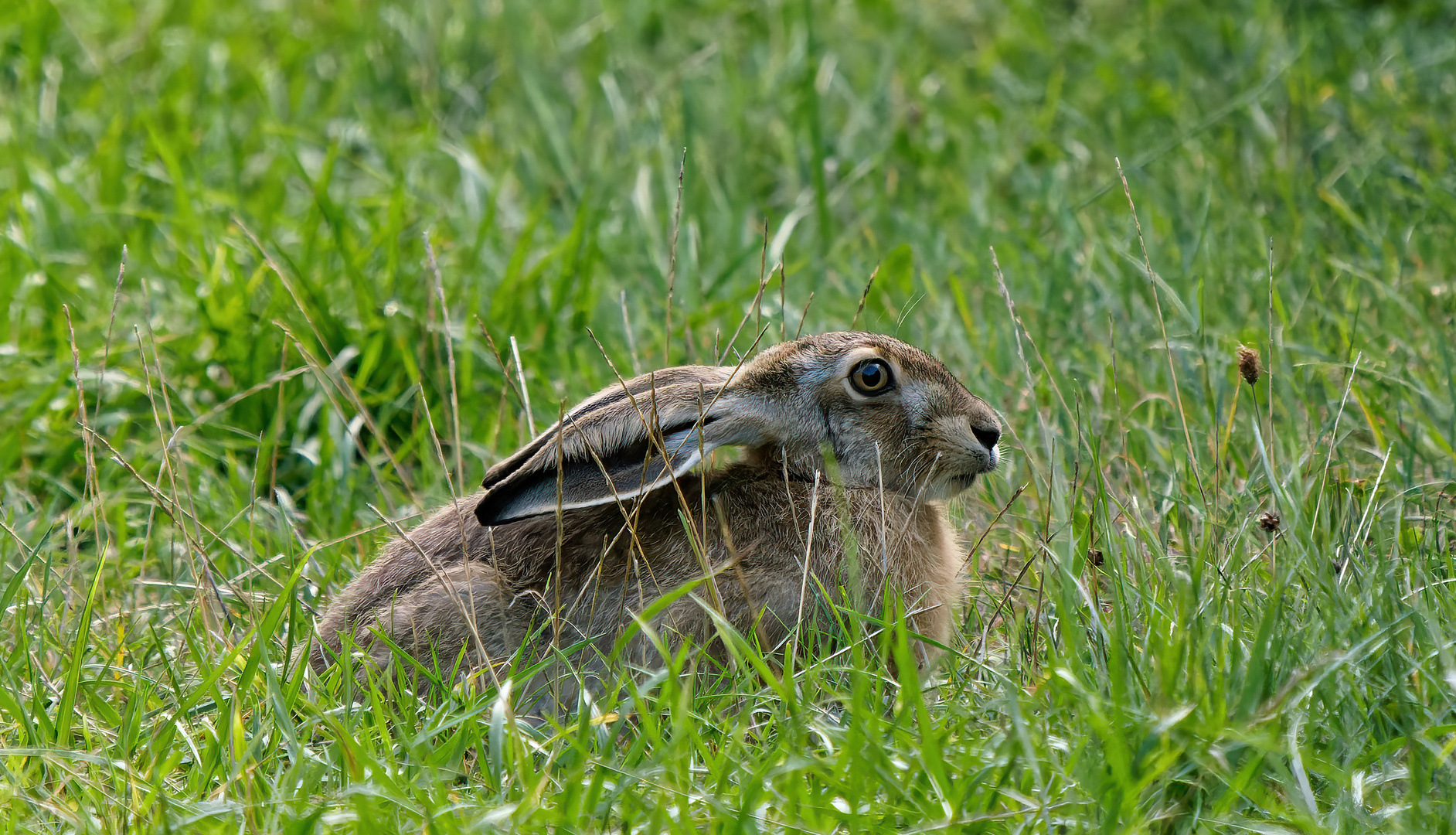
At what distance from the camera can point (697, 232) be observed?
20.2 feet

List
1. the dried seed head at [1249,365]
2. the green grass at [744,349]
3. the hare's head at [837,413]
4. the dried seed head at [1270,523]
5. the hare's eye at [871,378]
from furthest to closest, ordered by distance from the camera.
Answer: the hare's eye at [871,378] → the hare's head at [837,413] → the dried seed head at [1249,365] → the dried seed head at [1270,523] → the green grass at [744,349]

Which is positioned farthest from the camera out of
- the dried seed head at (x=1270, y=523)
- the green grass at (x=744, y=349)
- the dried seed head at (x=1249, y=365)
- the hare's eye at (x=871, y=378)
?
the hare's eye at (x=871, y=378)

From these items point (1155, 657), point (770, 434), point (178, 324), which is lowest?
point (1155, 657)

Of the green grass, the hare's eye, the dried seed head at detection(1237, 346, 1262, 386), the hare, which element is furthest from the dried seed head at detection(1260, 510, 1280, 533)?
the hare's eye

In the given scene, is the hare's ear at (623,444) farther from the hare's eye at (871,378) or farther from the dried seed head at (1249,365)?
the dried seed head at (1249,365)

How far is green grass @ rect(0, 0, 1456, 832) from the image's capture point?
280cm

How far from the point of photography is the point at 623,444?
3.81 m

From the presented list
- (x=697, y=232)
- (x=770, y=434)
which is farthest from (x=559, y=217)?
(x=770, y=434)

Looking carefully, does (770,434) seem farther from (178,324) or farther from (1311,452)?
(178,324)

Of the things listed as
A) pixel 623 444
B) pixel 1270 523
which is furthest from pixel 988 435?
pixel 623 444

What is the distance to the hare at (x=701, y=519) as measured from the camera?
12.0ft

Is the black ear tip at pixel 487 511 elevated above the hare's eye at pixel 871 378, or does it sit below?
above

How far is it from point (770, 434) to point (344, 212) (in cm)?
277

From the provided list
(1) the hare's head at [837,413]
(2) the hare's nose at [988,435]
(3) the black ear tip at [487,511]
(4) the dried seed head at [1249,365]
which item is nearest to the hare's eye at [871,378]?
(1) the hare's head at [837,413]
